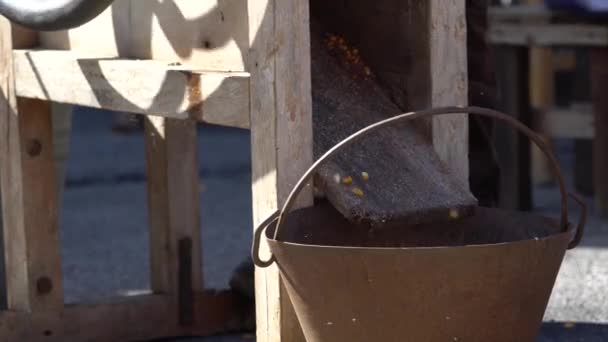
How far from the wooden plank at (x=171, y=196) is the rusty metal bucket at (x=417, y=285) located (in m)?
1.14

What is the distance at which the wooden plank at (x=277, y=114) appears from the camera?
2387 mm

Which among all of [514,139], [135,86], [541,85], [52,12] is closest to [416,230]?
[135,86]

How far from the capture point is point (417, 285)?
2.16 metres

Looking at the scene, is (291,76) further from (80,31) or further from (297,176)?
(80,31)

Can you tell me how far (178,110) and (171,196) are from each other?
853 millimetres

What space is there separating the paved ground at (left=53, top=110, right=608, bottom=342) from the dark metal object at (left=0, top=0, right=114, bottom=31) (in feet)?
3.33

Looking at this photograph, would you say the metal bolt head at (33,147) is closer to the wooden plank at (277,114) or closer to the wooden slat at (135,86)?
the wooden slat at (135,86)

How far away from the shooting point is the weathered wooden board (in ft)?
8.05

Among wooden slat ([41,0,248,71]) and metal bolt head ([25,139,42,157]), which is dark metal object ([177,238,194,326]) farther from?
wooden slat ([41,0,248,71])

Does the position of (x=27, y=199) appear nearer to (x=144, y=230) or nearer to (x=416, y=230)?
(x=416, y=230)

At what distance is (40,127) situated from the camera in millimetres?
3350

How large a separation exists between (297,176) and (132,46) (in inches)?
31.4

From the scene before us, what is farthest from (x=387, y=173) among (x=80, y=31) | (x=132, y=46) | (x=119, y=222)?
(x=119, y=222)

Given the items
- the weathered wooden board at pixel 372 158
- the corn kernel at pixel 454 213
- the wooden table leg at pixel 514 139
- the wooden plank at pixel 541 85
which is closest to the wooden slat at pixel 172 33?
the weathered wooden board at pixel 372 158
